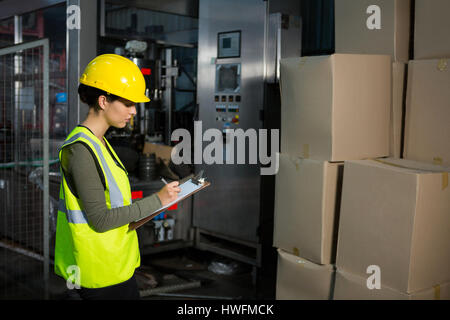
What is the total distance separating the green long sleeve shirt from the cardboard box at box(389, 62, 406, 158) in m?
1.53

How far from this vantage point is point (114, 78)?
5.38 ft

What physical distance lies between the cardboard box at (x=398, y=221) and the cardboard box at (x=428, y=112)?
0.09 m

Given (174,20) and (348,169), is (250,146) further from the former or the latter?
(174,20)

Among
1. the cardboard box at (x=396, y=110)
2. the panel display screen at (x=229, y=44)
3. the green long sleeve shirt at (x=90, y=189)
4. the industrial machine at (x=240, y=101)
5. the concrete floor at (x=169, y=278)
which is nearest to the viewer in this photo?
the green long sleeve shirt at (x=90, y=189)

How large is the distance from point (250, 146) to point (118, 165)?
2129 mm

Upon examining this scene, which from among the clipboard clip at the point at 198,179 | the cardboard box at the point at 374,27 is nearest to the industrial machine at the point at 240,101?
the cardboard box at the point at 374,27

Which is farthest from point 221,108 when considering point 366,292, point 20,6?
point 366,292

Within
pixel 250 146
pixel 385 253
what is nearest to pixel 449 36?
pixel 385 253

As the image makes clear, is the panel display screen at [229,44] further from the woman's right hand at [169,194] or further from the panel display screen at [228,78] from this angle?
the woman's right hand at [169,194]

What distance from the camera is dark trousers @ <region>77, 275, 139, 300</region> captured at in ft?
5.46

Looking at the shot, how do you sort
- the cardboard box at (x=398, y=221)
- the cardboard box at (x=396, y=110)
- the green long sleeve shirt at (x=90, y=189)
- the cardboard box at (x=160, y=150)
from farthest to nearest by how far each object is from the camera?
the cardboard box at (x=160, y=150), the cardboard box at (x=396, y=110), the cardboard box at (x=398, y=221), the green long sleeve shirt at (x=90, y=189)

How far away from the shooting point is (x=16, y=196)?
14.0 feet

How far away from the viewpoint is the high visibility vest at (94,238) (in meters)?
1.60

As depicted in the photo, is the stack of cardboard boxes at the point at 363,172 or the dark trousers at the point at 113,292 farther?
the stack of cardboard boxes at the point at 363,172
